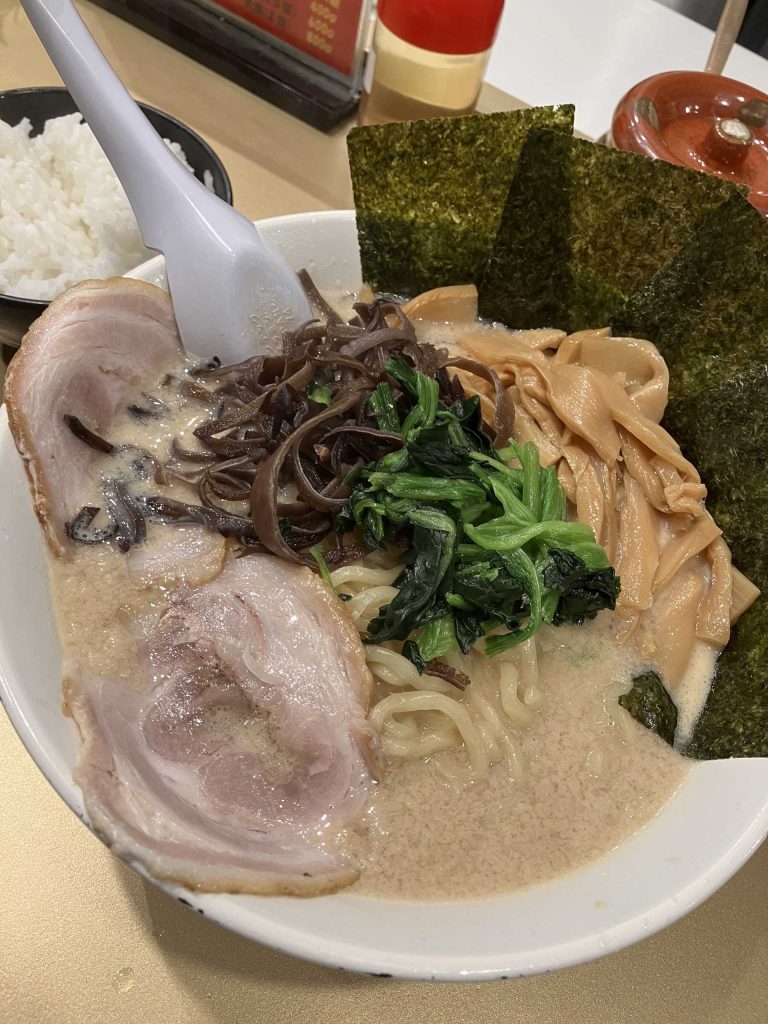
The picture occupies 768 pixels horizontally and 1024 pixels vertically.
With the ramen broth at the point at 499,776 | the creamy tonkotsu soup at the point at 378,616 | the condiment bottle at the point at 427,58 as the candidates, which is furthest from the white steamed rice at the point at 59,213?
the condiment bottle at the point at 427,58

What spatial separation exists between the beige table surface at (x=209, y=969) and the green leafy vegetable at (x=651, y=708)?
362mm

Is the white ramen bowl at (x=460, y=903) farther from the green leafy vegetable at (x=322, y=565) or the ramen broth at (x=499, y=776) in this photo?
the green leafy vegetable at (x=322, y=565)

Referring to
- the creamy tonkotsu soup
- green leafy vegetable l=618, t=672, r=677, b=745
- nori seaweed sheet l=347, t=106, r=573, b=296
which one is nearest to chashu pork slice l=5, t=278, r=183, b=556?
the creamy tonkotsu soup

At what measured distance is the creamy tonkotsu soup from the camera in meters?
1.08

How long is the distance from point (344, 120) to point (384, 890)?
2.25m

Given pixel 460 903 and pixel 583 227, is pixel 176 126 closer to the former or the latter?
pixel 583 227

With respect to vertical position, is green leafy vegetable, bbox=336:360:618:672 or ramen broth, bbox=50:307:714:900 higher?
green leafy vegetable, bbox=336:360:618:672

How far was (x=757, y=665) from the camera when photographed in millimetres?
1340

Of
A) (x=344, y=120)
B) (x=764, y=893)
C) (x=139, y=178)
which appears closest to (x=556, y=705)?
(x=764, y=893)

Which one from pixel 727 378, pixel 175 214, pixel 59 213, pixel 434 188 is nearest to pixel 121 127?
pixel 175 214

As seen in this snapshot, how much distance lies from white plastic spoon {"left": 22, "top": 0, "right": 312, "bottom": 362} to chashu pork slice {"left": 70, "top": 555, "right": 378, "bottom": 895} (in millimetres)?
525

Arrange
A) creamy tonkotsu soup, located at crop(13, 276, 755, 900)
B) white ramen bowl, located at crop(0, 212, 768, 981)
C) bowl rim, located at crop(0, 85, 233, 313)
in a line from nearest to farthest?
white ramen bowl, located at crop(0, 212, 768, 981)
creamy tonkotsu soup, located at crop(13, 276, 755, 900)
bowl rim, located at crop(0, 85, 233, 313)

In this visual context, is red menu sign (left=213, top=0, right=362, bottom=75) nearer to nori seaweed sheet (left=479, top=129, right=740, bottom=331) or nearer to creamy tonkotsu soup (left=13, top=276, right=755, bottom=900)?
nori seaweed sheet (left=479, top=129, right=740, bottom=331)

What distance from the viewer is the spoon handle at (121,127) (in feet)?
4.80
